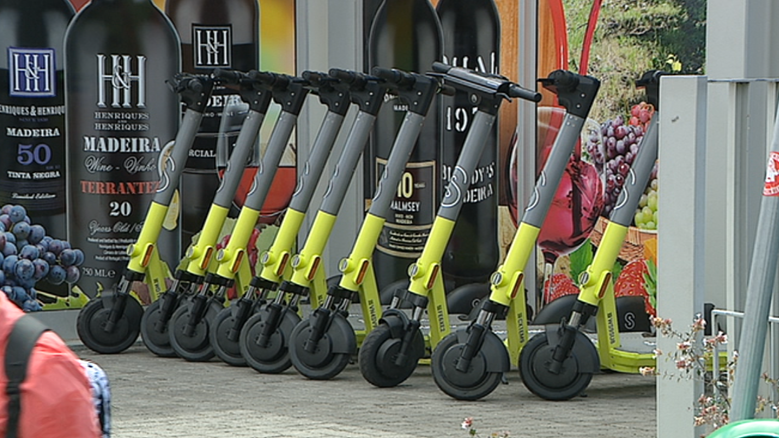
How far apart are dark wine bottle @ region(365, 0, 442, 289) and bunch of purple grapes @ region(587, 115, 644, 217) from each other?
1338mm

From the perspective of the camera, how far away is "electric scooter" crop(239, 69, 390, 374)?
7738 millimetres

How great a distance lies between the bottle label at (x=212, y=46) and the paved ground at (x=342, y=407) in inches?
98.0

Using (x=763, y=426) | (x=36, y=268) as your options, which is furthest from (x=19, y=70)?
(x=763, y=426)

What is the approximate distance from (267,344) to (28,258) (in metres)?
2.30

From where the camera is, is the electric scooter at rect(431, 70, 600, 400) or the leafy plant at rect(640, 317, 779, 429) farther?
the electric scooter at rect(431, 70, 600, 400)

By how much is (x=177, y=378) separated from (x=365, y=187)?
3.12 meters

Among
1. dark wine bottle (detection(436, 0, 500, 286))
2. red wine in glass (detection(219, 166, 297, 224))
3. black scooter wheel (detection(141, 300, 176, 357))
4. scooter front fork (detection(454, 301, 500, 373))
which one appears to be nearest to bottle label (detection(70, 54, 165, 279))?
red wine in glass (detection(219, 166, 297, 224))

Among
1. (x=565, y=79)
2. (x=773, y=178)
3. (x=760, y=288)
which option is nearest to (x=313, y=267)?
(x=565, y=79)

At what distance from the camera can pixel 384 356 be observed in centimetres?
730

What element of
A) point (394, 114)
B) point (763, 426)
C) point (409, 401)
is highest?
point (394, 114)

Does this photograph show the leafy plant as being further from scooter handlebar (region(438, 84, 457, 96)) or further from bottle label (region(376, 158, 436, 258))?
bottle label (region(376, 158, 436, 258))

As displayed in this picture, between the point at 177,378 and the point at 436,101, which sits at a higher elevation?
the point at 436,101

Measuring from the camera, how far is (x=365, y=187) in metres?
10.6

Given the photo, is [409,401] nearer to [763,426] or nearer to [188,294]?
[188,294]
